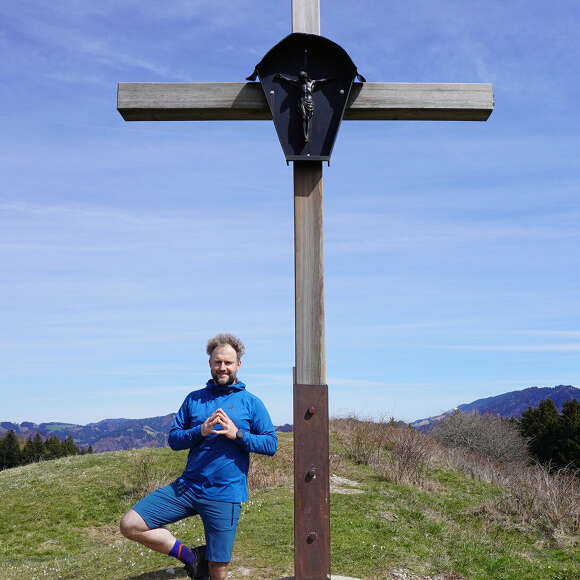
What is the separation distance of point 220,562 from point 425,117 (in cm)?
377

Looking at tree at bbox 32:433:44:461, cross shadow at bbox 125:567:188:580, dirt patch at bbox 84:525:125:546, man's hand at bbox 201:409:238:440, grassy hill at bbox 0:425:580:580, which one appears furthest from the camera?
tree at bbox 32:433:44:461

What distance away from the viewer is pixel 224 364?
14.9ft

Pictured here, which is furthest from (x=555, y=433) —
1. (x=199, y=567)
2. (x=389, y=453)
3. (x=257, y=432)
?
(x=257, y=432)

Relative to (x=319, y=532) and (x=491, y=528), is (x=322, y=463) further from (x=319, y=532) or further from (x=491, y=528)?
(x=491, y=528)

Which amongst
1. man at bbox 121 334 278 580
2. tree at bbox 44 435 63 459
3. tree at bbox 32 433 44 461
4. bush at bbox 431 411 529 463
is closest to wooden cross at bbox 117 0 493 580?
man at bbox 121 334 278 580

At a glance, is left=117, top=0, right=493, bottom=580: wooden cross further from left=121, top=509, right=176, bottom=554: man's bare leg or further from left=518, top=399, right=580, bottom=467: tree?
left=518, top=399, right=580, bottom=467: tree

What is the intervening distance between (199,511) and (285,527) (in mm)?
4797

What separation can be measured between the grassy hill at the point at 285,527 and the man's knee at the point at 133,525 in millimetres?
2154

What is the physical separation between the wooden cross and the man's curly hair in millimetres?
828

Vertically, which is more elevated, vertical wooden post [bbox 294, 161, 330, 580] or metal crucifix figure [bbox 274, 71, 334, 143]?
metal crucifix figure [bbox 274, 71, 334, 143]

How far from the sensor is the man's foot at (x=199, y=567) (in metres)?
4.69

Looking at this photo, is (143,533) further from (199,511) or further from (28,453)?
(28,453)

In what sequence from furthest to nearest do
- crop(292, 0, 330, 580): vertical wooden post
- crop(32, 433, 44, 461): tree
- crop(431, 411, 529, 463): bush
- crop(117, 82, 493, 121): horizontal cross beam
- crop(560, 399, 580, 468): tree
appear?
crop(32, 433, 44, 461): tree < crop(560, 399, 580, 468): tree < crop(431, 411, 529, 463): bush < crop(117, 82, 493, 121): horizontal cross beam < crop(292, 0, 330, 580): vertical wooden post

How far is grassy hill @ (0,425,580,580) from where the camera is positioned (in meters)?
7.57
